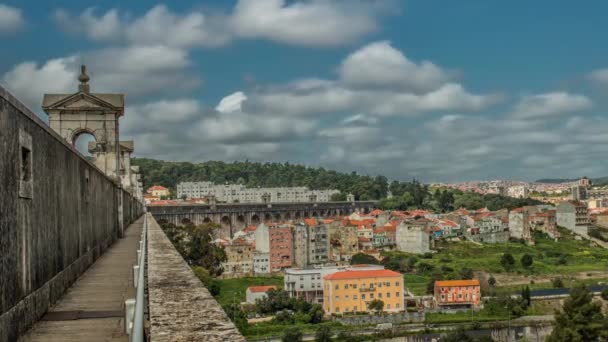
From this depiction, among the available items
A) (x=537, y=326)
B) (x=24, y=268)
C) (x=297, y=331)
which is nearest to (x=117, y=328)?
(x=24, y=268)

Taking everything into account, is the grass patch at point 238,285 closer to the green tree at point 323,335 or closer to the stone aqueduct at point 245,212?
the green tree at point 323,335

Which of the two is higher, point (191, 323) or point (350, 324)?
point (191, 323)

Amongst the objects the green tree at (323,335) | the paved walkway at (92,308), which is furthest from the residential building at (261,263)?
the paved walkway at (92,308)

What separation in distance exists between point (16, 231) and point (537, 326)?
57011 millimetres

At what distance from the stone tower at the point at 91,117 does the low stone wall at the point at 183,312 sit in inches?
393

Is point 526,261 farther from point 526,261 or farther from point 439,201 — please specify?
point 439,201

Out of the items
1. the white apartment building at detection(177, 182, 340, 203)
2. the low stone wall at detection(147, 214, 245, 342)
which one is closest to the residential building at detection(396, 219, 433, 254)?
the white apartment building at detection(177, 182, 340, 203)

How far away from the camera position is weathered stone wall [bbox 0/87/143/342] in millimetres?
4145

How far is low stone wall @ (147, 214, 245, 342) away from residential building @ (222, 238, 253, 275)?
65.3 m

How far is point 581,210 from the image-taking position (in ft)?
362

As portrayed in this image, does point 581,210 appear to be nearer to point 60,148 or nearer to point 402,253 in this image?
point 402,253

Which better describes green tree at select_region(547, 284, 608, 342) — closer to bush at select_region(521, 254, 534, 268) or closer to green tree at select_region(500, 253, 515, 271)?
green tree at select_region(500, 253, 515, 271)

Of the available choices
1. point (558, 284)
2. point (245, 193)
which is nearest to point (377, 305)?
point (558, 284)

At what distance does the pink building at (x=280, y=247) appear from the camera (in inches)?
2926
